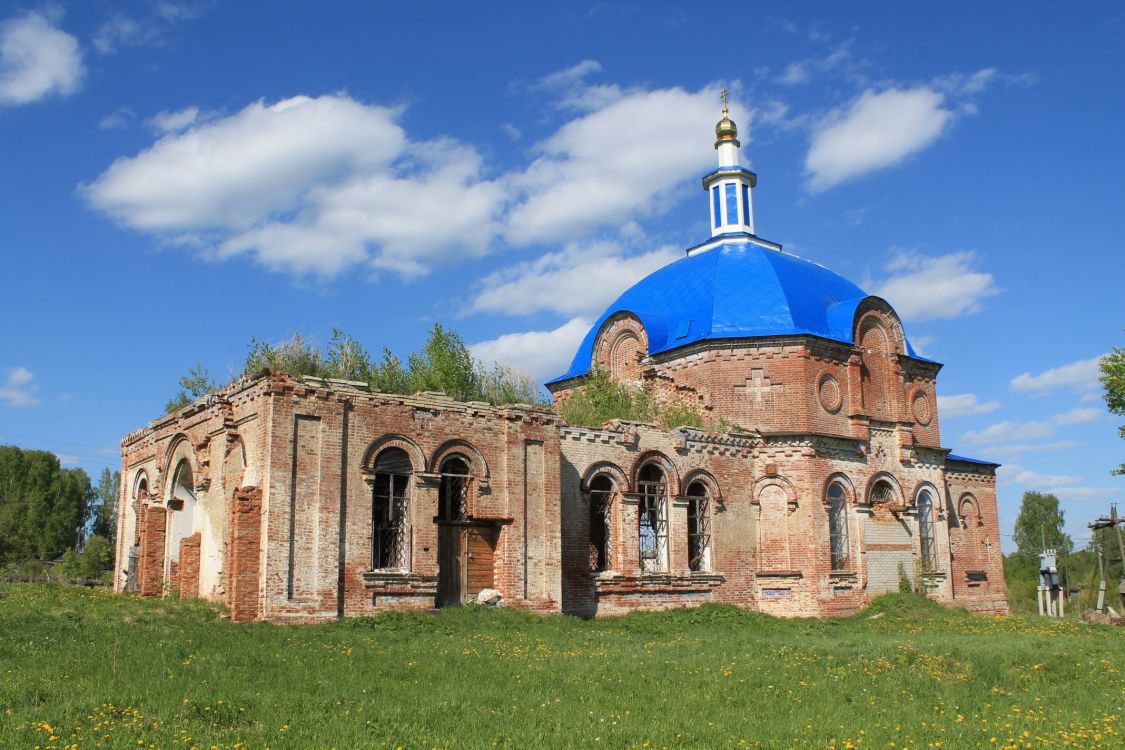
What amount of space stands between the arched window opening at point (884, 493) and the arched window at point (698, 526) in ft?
15.4

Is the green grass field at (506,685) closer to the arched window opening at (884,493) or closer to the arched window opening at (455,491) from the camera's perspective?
the arched window opening at (455,491)

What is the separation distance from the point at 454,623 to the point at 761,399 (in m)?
10.1

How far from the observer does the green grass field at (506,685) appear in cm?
830

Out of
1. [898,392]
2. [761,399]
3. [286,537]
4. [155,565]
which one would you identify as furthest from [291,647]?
[898,392]

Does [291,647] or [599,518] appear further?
[599,518]

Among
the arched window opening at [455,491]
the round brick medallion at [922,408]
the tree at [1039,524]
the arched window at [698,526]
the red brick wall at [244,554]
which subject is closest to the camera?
the red brick wall at [244,554]

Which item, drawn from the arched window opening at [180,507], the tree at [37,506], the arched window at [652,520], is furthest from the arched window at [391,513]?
the tree at [37,506]

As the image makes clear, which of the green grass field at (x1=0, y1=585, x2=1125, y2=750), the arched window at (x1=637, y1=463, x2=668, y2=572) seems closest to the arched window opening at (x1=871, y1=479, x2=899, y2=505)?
the arched window at (x1=637, y1=463, x2=668, y2=572)

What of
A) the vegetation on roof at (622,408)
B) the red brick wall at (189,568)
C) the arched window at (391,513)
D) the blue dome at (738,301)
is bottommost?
the red brick wall at (189,568)

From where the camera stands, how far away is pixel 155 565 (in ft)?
64.2

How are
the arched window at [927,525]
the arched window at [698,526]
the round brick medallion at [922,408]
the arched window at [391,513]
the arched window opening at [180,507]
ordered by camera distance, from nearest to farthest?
the arched window at [391,513] < the arched window opening at [180,507] < the arched window at [698,526] < the arched window at [927,525] < the round brick medallion at [922,408]

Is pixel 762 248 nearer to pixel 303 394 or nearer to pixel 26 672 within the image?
pixel 303 394

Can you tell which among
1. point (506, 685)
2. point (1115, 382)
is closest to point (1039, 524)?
point (1115, 382)

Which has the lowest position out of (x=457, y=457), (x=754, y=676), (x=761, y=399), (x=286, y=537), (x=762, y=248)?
(x=754, y=676)
